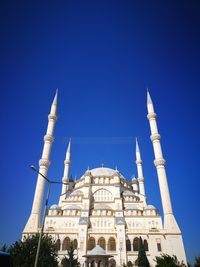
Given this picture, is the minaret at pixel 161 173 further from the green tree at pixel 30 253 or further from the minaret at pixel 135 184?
the green tree at pixel 30 253

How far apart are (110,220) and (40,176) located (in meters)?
14.5

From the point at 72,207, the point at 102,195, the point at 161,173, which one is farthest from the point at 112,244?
the point at 161,173

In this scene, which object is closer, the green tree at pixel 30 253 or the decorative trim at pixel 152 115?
the green tree at pixel 30 253

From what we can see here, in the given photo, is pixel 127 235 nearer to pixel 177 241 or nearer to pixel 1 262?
pixel 177 241

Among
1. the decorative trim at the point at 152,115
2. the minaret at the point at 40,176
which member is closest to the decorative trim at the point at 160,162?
the decorative trim at the point at 152,115

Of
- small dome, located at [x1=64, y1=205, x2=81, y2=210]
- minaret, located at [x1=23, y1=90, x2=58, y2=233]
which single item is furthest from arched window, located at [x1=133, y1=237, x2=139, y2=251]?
minaret, located at [x1=23, y1=90, x2=58, y2=233]

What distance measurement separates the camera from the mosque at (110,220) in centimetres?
3016

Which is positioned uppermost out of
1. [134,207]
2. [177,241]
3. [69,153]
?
[69,153]

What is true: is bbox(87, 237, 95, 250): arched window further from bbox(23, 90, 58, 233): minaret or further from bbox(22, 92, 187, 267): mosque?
bbox(23, 90, 58, 233): minaret

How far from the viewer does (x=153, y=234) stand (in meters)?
31.3

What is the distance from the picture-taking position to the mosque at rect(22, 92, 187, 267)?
30.2m

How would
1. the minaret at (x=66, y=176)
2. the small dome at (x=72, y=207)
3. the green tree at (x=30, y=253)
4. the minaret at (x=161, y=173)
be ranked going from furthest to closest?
the minaret at (x=66, y=176) < the small dome at (x=72, y=207) < the minaret at (x=161, y=173) < the green tree at (x=30, y=253)

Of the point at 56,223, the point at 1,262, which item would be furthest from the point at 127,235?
the point at 1,262

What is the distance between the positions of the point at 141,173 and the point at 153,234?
61.0ft
